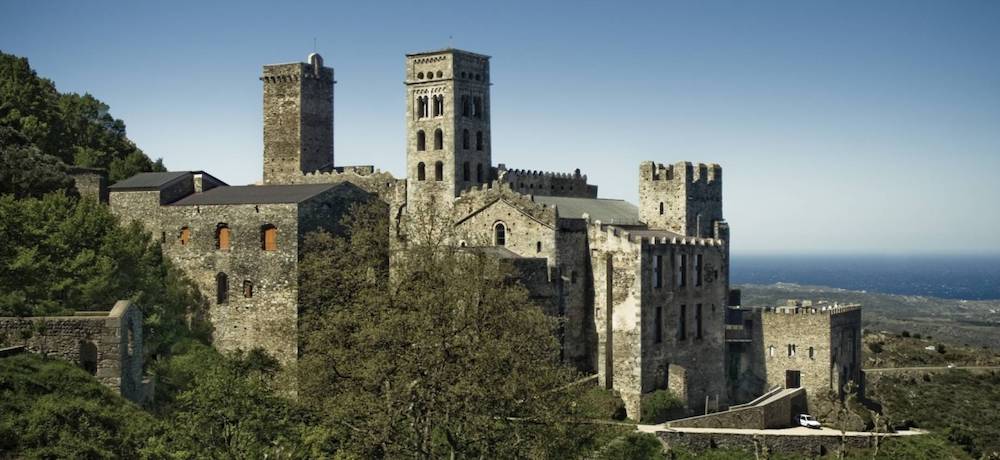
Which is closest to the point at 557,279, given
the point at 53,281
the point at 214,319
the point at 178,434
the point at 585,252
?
the point at 585,252

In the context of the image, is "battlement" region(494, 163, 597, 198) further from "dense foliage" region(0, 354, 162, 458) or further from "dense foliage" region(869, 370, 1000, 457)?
"dense foliage" region(0, 354, 162, 458)

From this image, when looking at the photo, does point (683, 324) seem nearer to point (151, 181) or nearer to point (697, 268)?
point (697, 268)

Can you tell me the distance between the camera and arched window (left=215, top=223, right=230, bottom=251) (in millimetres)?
58312

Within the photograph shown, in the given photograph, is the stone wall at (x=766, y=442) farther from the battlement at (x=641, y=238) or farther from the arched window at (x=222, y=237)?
the arched window at (x=222, y=237)

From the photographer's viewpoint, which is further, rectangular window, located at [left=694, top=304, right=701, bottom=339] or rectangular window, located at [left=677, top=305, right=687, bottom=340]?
rectangular window, located at [left=694, top=304, right=701, bottom=339]

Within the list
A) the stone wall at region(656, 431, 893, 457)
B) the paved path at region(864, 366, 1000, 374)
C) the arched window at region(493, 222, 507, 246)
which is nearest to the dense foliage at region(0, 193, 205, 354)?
the arched window at region(493, 222, 507, 246)

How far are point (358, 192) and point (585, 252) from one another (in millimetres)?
12200

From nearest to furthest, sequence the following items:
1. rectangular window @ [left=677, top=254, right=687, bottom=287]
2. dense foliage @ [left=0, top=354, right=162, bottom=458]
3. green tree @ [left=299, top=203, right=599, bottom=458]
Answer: dense foliage @ [left=0, top=354, right=162, bottom=458] → green tree @ [left=299, top=203, right=599, bottom=458] → rectangular window @ [left=677, top=254, right=687, bottom=287]

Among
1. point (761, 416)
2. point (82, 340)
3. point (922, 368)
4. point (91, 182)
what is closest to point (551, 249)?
point (761, 416)

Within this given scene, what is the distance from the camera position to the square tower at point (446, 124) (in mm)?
70688

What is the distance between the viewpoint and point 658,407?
5625 centimetres

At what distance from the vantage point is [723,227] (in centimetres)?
6700

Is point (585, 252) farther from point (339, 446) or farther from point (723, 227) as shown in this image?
point (339, 446)

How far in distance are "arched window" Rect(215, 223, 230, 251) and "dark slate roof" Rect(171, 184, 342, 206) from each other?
4.11ft
